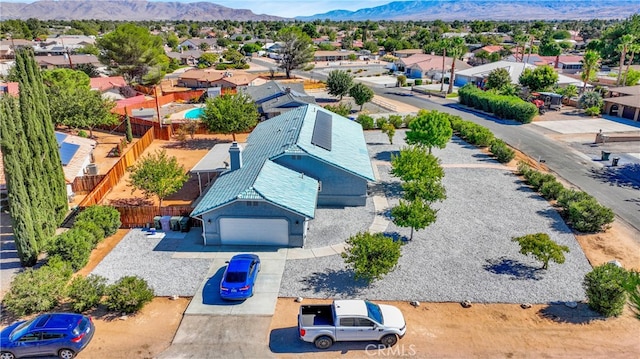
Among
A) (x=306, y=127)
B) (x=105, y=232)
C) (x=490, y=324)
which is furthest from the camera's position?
(x=306, y=127)

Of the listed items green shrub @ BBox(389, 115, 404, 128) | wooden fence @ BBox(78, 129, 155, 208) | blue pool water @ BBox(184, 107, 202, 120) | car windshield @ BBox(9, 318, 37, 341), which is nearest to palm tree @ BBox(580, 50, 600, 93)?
green shrub @ BBox(389, 115, 404, 128)

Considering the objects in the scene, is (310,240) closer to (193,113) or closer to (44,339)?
(44,339)

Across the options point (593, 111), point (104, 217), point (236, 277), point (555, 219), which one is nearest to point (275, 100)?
point (104, 217)

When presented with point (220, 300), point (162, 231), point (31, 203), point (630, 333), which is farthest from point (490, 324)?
point (31, 203)

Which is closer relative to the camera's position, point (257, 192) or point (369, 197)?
point (257, 192)

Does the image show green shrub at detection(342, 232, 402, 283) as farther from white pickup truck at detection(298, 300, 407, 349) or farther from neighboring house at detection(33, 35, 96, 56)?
neighboring house at detection(33, 35, 96, 56)

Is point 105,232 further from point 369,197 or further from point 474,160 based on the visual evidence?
point 474,160

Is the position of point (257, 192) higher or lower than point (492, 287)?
higher
